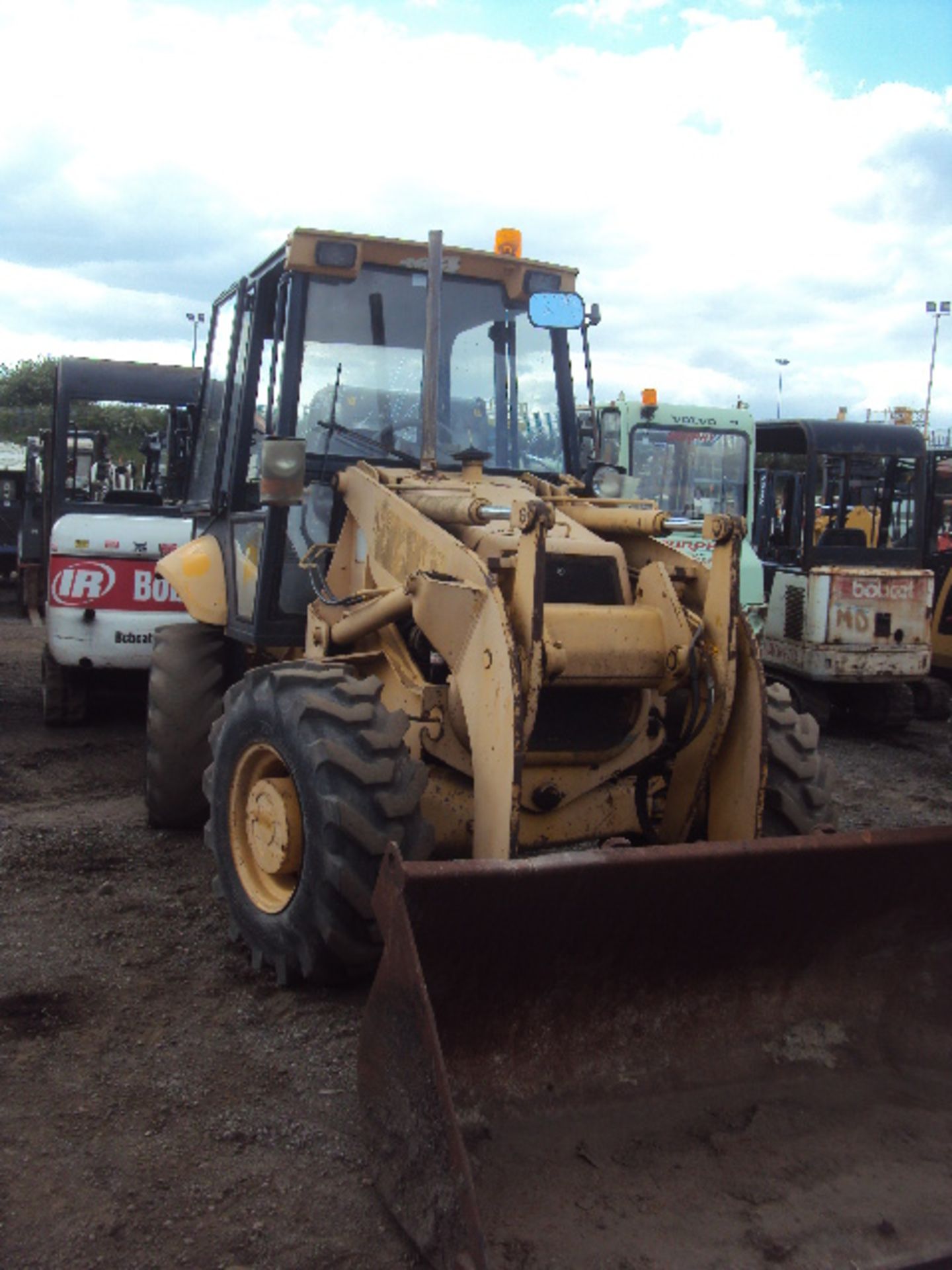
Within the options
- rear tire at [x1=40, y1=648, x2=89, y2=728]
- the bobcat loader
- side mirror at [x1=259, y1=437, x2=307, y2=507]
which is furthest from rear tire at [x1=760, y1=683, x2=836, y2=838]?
rear tire at [x1=40, y1=648, x2=89, y2=728]

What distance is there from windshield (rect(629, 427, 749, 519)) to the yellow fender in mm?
5626

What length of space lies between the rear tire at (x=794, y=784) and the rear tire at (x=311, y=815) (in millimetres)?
1411

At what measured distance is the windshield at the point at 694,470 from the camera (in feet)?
37.4

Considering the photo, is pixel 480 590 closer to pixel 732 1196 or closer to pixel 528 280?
pixel 732 1196

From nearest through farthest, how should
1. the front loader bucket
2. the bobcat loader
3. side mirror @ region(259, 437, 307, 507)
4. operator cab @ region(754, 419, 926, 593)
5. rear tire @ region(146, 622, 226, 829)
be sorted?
1. the front loader bucket
2. the bobcat loader
3. side mirror @ region(259, 437, 307, 507)
4. rear tire @ region(146, 622, 226, 829)
5. operator cab @ region(754, 419, 926, 593)

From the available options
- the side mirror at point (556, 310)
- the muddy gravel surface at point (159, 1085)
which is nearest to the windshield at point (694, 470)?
the side mirror at point (556, 310)

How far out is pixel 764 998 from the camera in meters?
3.88

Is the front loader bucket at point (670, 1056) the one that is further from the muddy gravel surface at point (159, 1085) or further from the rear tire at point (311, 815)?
the rear tire at point (311, 815)

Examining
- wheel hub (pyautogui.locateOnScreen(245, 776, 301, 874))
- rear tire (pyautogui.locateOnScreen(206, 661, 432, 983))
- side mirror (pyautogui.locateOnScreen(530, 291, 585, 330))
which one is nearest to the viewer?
rear tire (pyautogui.locateOnScreen(206, 661, 432, 983))

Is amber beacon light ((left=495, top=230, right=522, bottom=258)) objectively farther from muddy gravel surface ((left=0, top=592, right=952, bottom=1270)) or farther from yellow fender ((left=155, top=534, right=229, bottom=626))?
muddy gravel surface ((left=0, top=592, right=952, bottom=1270))

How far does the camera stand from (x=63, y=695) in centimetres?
A: 927

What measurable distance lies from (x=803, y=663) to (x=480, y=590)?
22.6 feet

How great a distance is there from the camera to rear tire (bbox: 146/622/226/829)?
641cm

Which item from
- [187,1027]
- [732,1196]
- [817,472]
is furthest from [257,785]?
[817,472]
